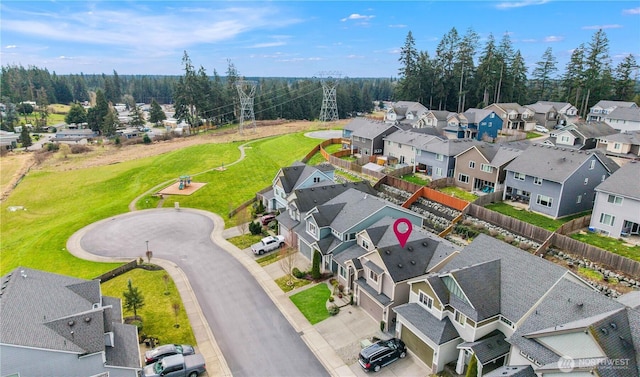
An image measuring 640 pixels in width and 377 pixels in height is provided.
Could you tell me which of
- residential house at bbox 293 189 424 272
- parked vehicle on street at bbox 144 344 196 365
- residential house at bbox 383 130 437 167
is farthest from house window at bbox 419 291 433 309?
residential house at bbox 383 130 437 167

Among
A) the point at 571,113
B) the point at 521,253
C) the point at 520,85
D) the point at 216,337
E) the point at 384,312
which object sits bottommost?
the point at 216,337

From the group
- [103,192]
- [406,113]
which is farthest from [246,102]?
[103,192]

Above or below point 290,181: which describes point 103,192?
below

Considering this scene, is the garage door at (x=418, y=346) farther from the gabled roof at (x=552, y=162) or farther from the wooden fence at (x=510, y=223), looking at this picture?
the gabled roof at (x=552, y=162)

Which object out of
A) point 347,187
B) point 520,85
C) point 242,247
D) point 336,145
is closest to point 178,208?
point 242,247

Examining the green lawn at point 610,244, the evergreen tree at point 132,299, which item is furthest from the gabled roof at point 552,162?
the evergreen tree at point 132,299

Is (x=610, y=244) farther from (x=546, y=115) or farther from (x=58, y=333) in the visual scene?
(x=546, y=115)

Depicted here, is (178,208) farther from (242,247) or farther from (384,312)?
(384,312)
